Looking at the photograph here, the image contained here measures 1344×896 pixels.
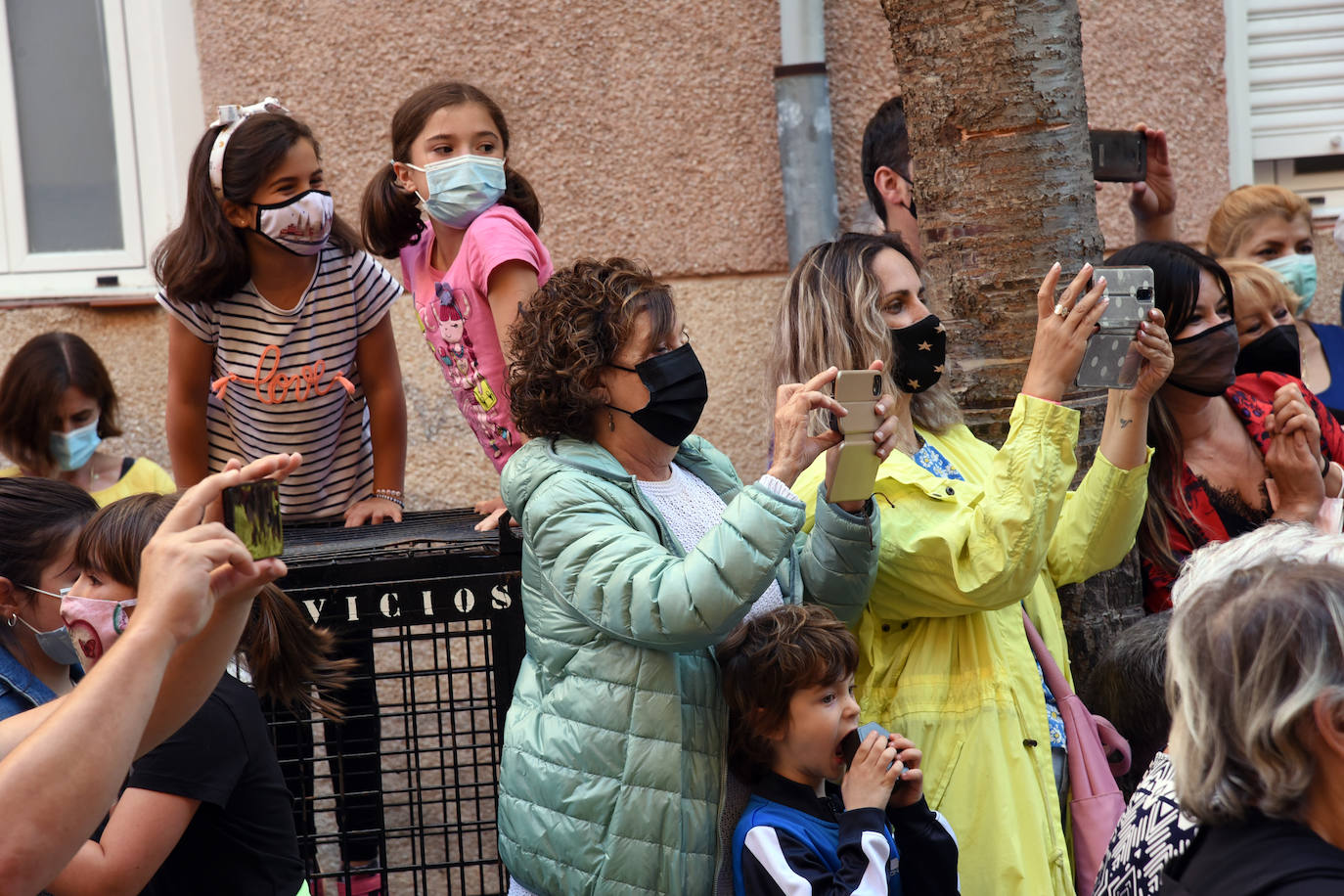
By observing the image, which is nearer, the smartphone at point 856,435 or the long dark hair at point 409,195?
the smartphone at point 856,435

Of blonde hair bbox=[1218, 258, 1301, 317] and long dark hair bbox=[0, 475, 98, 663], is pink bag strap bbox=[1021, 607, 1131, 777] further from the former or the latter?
long dark hair bbox=[0, 475, 98, 663]

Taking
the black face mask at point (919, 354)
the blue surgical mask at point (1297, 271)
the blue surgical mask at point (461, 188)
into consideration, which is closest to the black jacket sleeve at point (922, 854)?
the black face mask at point (919, 354)

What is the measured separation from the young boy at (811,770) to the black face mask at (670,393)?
1.25ft

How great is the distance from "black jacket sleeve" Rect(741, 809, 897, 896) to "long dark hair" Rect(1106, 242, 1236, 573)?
4.29 feet

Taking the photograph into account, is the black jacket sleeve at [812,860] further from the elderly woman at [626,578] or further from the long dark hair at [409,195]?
the long dark hair at [409,195]

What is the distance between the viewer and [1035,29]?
3213 mm

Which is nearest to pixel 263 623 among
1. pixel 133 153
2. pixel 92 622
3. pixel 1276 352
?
pixel 92 622

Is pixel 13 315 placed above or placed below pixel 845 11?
below

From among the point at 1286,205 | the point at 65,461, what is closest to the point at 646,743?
the point at 65,461

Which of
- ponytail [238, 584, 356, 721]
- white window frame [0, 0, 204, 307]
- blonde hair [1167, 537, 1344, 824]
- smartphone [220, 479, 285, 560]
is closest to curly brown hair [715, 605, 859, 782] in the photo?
ponytail [238, 584, 356, 721]

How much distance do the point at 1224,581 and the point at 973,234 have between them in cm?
168

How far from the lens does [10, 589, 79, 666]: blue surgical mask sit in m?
2.34

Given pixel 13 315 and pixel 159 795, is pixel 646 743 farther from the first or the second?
pixel 13 315

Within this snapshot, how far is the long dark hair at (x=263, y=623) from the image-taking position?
7.70 feet
